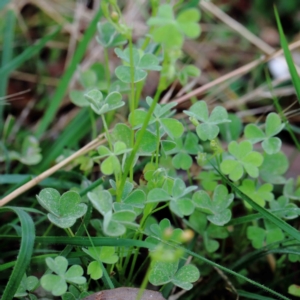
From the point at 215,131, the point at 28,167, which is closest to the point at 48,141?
the point at 28,167

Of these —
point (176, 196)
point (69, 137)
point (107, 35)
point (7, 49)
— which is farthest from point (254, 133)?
point (7, 49)

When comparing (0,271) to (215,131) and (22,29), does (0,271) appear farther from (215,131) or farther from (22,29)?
(22,29)

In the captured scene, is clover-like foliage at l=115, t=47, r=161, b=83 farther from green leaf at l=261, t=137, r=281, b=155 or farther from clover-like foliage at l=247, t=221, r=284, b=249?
clover-like foliage at l=247, t=221, r=284, b=249

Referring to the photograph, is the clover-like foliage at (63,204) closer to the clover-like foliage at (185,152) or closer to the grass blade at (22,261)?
the grass blade at (22,261)

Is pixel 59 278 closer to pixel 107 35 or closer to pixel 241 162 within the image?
pixel 241 162

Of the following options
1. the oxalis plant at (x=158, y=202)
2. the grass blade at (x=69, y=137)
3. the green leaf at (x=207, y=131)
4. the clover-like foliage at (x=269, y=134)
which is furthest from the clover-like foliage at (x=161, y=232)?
the grass blade at (x=69, y=137)
